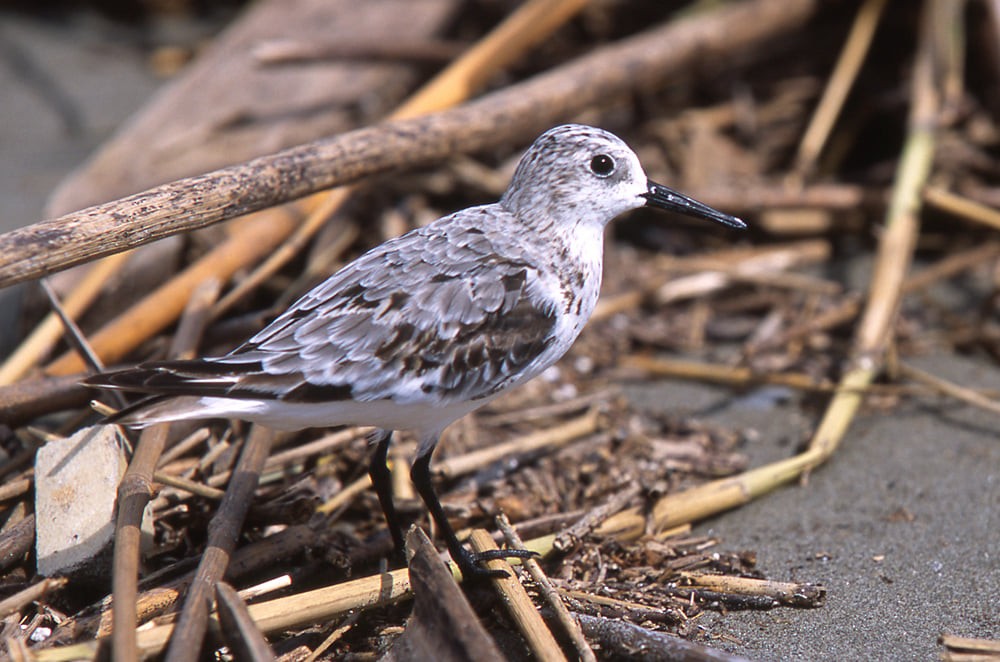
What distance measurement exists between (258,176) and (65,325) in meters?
0.99

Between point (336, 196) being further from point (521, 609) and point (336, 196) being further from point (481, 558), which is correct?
point (521, 609)

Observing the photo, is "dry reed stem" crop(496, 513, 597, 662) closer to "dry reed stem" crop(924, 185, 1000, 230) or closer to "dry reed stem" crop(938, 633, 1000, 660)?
"dry reed stem" crop(938, 633, 1000, 660)

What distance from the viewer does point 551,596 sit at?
3453 millimetres

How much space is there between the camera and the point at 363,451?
178 inches

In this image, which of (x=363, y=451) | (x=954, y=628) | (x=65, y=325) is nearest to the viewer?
(x=954, y=628)

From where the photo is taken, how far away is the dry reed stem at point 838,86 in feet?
21.1

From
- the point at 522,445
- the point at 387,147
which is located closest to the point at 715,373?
the point at 522,445

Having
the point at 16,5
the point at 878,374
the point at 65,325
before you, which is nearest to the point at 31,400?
the point at 65,325

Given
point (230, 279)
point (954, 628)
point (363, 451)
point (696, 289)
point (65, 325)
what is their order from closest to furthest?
point (954, 628) < point (65, 325) < point (363, 451) < point (230, 279) < point (696, 289)

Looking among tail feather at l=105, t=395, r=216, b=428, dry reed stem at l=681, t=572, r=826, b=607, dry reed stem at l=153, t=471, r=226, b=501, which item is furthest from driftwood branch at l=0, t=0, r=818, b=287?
dry reed stem at l=681, t=572, r=826, b=607

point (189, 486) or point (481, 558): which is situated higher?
point (189, 486)

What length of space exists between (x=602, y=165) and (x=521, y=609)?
1.64 meters

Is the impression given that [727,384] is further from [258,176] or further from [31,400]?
[31,400]

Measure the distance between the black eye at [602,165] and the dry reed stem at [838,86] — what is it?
276cm
